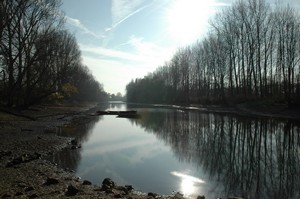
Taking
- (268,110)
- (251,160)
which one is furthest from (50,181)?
(268,110)

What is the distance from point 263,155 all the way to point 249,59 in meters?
50.2

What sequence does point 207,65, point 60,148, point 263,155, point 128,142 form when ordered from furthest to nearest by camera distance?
point 207,65
point 128,142
point 60,148
point 263,155

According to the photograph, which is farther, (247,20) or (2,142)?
(247,20)

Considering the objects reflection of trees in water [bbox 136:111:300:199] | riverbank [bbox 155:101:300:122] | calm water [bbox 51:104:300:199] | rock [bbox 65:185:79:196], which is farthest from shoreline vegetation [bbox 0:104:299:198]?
riverbank [bbox 155:101:300:122]

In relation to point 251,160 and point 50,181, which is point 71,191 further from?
point 251,160

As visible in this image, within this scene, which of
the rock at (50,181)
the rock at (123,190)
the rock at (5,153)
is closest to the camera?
the rock at (123,190)

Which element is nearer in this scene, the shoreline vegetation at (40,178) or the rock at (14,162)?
the shoreline vegetation at (40,178)

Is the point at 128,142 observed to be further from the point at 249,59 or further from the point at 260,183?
the point at 249,59

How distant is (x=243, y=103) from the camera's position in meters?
58.0

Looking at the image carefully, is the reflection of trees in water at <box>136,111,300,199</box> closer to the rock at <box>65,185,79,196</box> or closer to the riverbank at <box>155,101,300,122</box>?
the rock at <box>65,185,79,196</box>

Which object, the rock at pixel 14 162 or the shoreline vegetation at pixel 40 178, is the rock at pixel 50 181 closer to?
the shoreline vegetation at pixel 40 178

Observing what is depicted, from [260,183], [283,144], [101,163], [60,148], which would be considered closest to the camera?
[260,183]

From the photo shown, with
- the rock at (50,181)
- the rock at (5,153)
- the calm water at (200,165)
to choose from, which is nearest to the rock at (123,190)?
the calm water at (200,165)

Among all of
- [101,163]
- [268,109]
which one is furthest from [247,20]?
[101,163]
